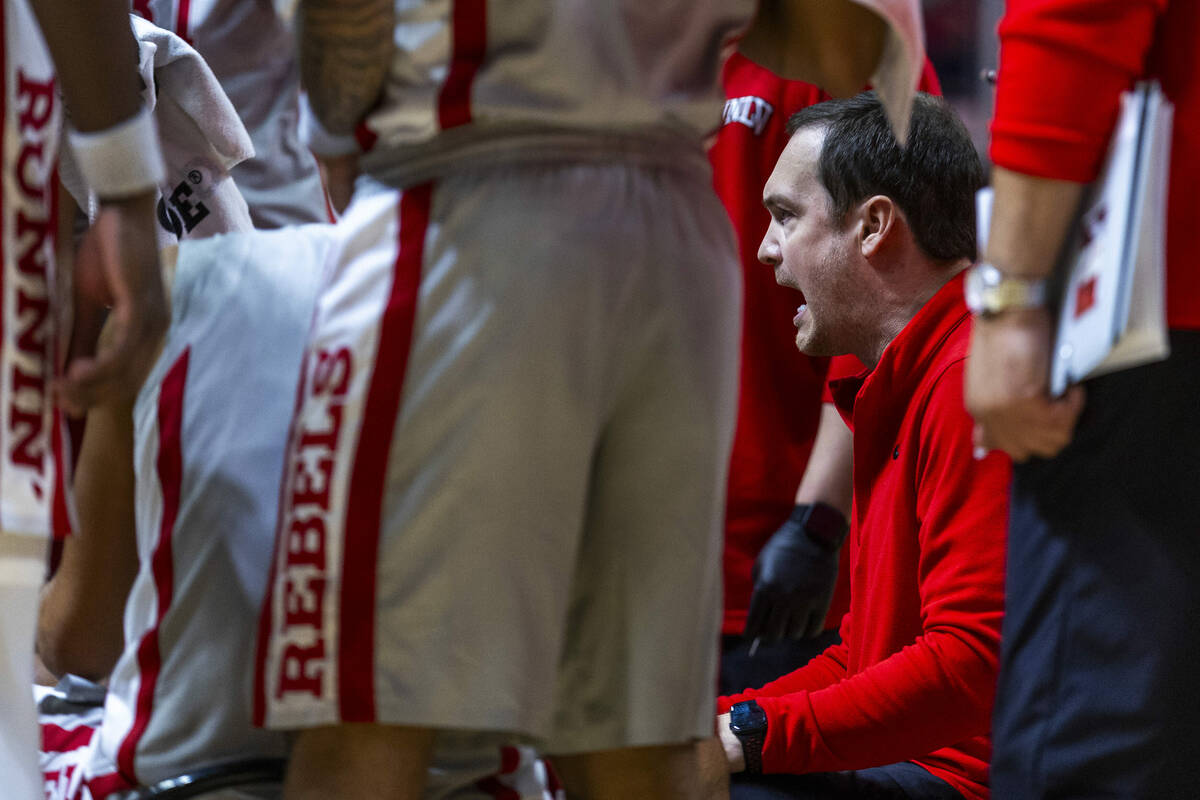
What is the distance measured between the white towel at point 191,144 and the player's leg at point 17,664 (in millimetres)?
651

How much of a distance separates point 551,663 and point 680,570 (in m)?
0.12

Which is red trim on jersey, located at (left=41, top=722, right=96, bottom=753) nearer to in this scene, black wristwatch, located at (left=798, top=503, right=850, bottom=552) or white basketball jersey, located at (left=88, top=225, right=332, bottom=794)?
white basketball jersey, located at (left=88, top=225, right=332, bottom=794)

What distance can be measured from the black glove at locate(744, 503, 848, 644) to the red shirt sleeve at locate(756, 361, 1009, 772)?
0.87ft

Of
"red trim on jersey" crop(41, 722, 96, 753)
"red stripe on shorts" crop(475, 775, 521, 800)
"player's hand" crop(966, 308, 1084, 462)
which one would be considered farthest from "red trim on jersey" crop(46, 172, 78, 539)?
"player's hand" crop(966, 308, 1084, 462)

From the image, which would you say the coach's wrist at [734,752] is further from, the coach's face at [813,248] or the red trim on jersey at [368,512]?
the red trim on jersey at [368,512]

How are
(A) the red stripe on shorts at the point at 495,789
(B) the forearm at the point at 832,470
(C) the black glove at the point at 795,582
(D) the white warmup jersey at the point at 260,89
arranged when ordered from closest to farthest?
(A) the red stripe on shorts at the point at 495,789 → (C) the black glove at the point at 795,582 → (B) the forearm at the point at 832,470 → (D) the white warmup jersey at the point at 260,89

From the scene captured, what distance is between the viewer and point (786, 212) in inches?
86.0

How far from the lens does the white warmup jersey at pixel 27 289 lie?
1100 millimetres

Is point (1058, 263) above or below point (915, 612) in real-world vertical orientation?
above

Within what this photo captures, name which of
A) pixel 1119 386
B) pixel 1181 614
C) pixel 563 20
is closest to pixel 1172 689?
pixel 1181 614

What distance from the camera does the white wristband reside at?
3.81ft

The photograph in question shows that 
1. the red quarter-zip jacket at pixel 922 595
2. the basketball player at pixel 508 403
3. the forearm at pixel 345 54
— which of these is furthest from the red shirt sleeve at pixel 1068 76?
the red quarter-zip jacket at pixel 922 595

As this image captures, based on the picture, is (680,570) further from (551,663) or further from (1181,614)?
(1181,614)

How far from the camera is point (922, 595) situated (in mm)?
1794
